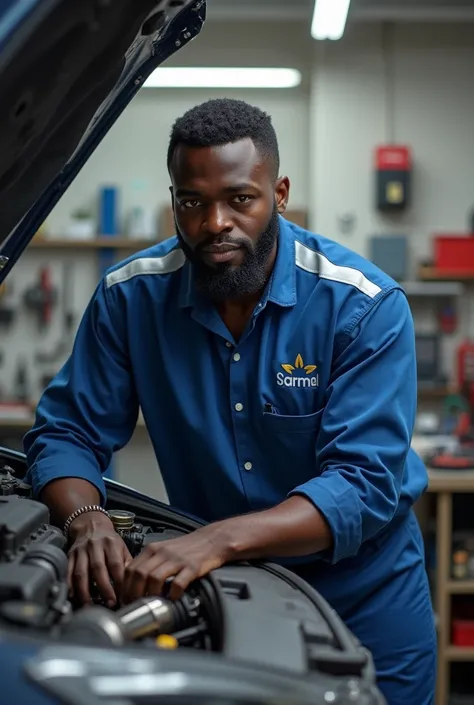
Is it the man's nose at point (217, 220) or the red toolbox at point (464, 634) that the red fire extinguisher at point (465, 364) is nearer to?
the red toolbox at point (464, 634)

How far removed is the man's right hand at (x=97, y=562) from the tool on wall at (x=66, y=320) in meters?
4.34

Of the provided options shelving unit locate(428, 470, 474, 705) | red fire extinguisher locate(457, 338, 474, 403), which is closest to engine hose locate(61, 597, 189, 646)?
shelving unit locate(428, 470, 474, 705)

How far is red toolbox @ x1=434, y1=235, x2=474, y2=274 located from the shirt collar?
3.55 m

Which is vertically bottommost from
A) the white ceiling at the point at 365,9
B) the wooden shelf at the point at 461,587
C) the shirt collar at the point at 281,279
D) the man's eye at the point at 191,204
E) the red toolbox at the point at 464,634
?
the red toolbox at the point at 464,634

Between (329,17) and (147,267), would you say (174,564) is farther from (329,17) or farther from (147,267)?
(329,17)

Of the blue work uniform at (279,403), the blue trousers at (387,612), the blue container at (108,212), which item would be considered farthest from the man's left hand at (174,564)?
the blue container at (108,212)

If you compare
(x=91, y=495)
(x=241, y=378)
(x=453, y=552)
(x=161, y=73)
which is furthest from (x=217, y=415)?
(x=161, y=73)

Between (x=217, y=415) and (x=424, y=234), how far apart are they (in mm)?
3947

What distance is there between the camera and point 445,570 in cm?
371

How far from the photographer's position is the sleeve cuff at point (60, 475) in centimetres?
172

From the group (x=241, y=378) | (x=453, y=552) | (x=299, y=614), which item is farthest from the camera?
(x=453, y=552)

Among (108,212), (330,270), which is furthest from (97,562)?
(108,212)

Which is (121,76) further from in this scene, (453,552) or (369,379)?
(453,552)

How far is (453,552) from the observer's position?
12.5 feet
